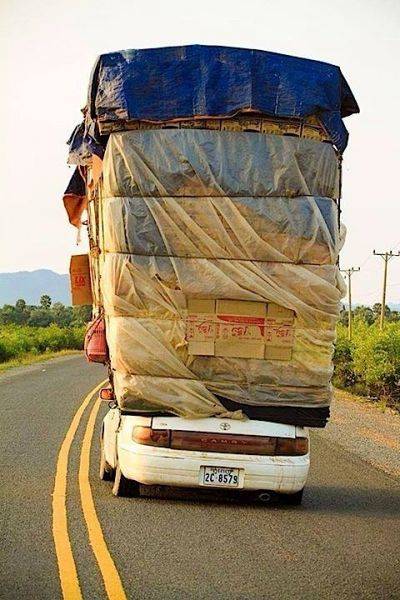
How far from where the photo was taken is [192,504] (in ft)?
30.8

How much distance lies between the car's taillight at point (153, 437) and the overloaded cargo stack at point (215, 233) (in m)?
0.20

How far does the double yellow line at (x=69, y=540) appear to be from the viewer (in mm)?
6223

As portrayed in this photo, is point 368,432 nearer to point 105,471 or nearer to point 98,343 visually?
point 105,471

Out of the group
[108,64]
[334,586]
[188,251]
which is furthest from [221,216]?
[334,586]

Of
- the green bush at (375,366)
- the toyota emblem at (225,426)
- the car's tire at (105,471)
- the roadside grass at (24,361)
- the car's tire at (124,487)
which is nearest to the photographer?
the toyota emblem at (225,426)

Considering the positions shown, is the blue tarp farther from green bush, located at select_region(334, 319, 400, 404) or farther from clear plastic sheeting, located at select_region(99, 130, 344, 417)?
green bush, located at select_region(334, 319, 400, 404)

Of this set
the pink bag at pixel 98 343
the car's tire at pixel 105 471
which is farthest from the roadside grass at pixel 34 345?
the pink bag at pixel 98 343

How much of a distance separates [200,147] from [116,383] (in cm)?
247

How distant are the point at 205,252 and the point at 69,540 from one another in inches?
119

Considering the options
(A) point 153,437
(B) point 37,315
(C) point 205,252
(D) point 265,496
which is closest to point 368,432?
(D) point 265,496

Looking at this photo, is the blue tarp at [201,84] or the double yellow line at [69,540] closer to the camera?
the double yellow line at [69,540]

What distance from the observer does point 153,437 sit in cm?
910

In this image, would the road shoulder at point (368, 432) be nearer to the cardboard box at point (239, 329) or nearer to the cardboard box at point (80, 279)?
the cardboard box at point (239, 329)

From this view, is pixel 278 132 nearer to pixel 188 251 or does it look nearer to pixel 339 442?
pixel 188 251
